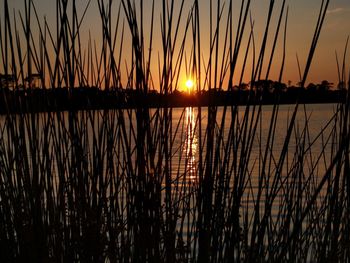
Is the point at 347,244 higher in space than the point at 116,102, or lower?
lower

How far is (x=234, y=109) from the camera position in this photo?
1.11 m

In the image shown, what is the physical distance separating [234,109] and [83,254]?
0.62m

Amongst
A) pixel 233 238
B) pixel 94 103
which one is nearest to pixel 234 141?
pixel 233 238

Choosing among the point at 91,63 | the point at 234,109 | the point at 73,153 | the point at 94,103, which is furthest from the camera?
the point at 91,63

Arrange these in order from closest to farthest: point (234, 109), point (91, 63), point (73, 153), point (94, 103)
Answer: point (234, 109), point (73, 153), point (94, 103), point (91, 63)

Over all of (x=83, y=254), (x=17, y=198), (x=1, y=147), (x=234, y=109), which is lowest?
(x=83, y=254)

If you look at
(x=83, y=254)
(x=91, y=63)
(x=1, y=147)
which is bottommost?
(x=83, y=254)

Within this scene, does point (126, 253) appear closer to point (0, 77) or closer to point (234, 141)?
point (234, 141)

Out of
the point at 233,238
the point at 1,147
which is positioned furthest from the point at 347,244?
the point at 1,147

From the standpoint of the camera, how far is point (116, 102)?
4.33 feet

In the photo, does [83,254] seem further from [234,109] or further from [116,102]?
[234,109]

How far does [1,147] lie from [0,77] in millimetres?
227

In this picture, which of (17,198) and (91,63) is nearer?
(17,198)

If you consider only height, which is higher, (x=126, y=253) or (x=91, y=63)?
(x=91, y=63)
